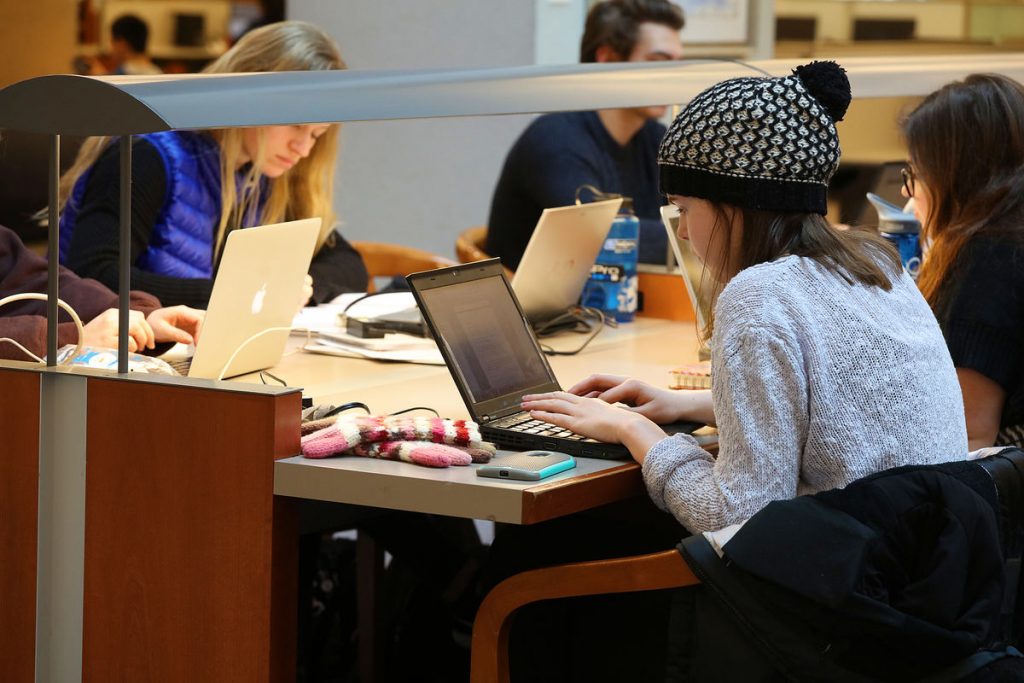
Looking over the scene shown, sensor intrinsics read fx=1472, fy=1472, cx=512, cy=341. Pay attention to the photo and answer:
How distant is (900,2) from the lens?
543cm

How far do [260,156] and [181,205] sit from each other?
0.18 meters

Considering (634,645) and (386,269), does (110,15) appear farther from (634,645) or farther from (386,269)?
(634,645)

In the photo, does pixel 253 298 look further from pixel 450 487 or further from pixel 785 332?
pixel 785 332

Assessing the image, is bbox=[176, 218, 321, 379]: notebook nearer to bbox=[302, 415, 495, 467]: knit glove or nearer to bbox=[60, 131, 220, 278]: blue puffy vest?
bbox=[302, 415, 495, 467]: knit glove

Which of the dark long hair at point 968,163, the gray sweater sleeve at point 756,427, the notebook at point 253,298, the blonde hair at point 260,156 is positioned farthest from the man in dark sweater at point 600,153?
the gray sweater sleeve at point 756,427

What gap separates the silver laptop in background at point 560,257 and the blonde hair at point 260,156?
0.54 metres

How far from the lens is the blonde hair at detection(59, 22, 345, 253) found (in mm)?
2805

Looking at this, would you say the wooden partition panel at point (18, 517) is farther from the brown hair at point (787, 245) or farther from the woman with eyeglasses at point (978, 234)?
the woman with eyeglasses at point (978, 234)

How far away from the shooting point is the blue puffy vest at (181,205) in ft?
9.05

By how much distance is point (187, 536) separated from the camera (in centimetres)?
171

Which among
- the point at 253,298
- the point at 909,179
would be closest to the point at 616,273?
the point at 909,179

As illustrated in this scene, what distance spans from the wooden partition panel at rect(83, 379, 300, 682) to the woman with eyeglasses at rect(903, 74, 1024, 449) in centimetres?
99

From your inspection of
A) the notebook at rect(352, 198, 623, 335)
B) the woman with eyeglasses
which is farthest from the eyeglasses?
the notebook at rect(352, 198, 623, 335)

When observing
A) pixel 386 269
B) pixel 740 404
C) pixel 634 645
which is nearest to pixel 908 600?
pixel 740 404
